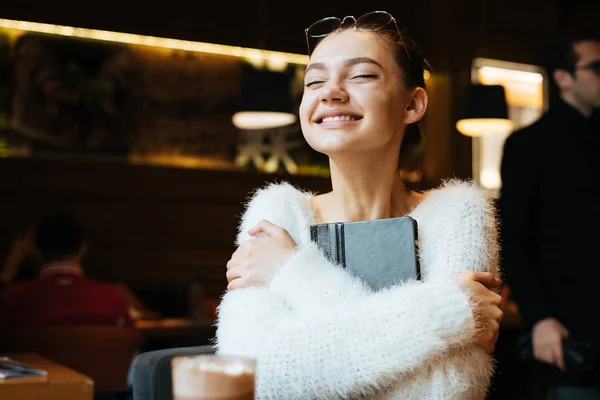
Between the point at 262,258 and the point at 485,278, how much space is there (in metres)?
0.41

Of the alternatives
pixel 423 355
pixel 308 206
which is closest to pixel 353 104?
pixel 308 206

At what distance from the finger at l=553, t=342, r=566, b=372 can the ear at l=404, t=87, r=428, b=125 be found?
1.20 meters

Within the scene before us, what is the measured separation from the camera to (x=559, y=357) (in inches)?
101

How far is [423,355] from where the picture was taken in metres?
1.38

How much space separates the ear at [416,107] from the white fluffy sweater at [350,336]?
→ 1.16ft

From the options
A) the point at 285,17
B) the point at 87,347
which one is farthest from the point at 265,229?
the point at 285,17

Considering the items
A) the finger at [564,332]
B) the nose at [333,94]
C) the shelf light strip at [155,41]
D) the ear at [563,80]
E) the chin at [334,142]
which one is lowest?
the finger at [564,332]

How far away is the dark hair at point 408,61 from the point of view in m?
1.68

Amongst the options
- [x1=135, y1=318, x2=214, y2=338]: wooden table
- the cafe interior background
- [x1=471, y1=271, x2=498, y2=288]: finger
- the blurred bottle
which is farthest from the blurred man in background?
the blurred bottle

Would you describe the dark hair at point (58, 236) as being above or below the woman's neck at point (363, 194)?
above

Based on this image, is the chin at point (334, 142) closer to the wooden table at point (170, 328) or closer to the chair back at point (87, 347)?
the chair back at point (87, 347)

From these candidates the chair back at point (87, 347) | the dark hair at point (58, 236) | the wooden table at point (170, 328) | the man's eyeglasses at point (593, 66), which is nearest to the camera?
the man's eyeglasses at point (593, 66)

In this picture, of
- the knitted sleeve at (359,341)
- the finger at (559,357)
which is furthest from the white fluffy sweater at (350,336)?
the finger at (559,357)

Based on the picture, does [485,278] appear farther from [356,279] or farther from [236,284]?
[236,284]
